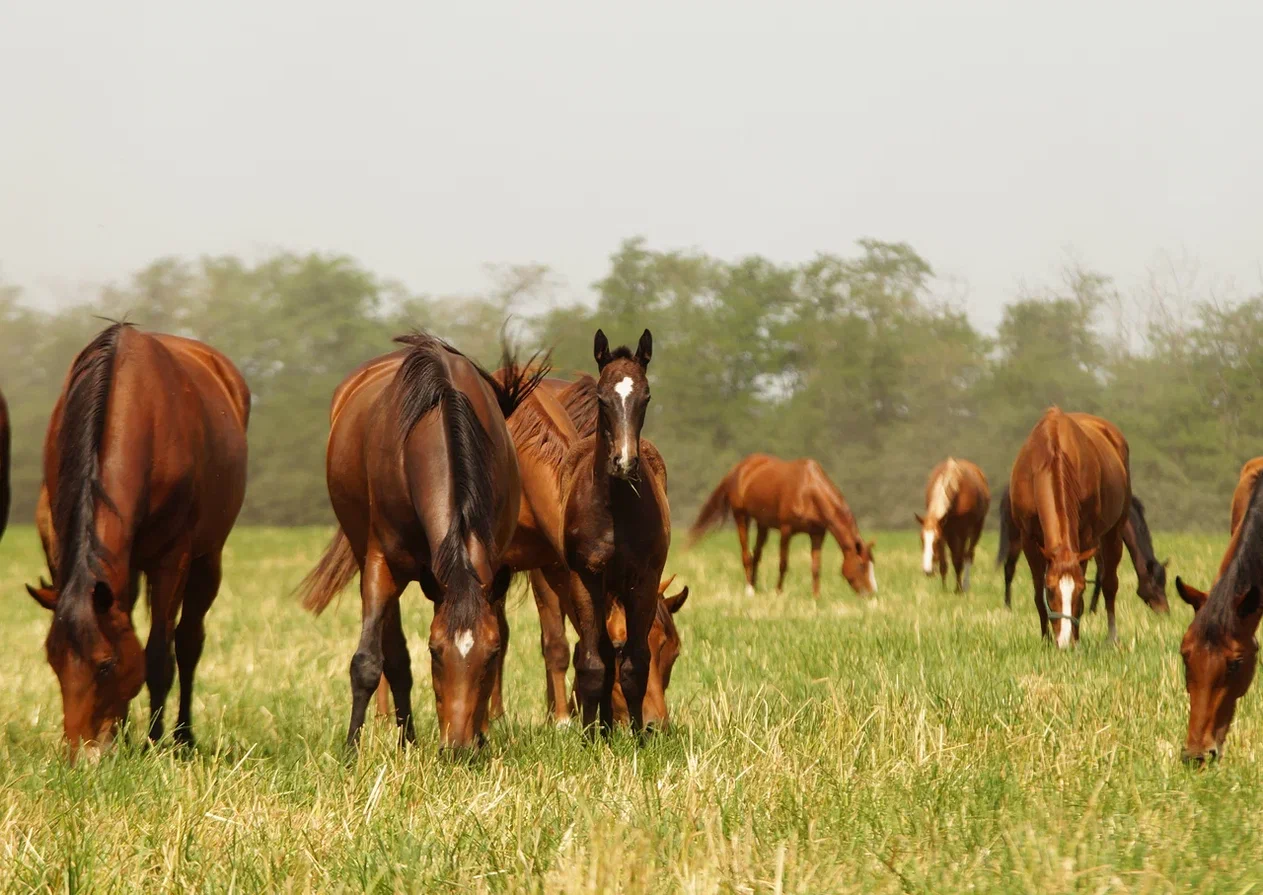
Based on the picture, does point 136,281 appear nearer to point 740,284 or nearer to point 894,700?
point 740,284

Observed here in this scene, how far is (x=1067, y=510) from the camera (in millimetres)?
9477

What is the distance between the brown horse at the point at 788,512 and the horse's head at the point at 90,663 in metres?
11.2

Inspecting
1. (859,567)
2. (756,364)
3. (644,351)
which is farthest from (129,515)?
(756,364)

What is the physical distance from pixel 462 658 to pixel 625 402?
4.18 feet

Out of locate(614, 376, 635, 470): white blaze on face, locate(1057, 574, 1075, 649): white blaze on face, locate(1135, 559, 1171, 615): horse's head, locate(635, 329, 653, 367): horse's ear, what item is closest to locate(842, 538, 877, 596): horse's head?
locate(1135, 559, 1171, 615): horse's head

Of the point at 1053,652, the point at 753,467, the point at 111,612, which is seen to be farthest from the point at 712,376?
the point at 111,612

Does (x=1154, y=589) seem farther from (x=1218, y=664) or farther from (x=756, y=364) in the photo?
(x=756, y=364)

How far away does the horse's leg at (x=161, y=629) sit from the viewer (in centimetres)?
579

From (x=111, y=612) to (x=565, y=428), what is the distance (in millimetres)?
2592

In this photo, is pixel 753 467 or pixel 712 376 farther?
pixel 712 376

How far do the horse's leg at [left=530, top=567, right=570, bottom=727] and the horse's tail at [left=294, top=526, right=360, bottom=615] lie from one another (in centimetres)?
118

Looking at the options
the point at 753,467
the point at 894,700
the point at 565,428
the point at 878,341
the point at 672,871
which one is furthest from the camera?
the point at 878,341

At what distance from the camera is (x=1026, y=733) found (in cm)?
536

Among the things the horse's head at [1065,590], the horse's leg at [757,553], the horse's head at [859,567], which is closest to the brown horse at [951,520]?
the horse's head at [859,567]
